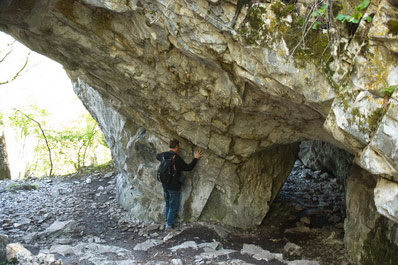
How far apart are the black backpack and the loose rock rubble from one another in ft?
4.00

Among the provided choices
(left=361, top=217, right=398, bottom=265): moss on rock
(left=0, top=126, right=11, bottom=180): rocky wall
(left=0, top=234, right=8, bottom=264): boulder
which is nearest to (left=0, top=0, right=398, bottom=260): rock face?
(left=361, top=217, right=398, bottom=265): moss on rock

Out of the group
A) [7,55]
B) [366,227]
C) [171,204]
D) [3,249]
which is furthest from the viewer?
[7,55]

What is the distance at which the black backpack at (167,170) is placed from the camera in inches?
308

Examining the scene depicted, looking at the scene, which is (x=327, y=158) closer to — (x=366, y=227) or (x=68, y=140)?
(x=366, y=227)

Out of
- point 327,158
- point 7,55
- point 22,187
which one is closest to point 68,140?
point 7,55

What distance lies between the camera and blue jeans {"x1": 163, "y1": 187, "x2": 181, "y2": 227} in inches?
318

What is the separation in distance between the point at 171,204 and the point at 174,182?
1.81 ft

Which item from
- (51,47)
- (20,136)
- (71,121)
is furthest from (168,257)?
(71,121)

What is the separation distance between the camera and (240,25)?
5.01 m

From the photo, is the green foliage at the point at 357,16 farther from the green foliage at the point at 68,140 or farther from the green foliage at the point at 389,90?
the green foliage at the point at 68,140

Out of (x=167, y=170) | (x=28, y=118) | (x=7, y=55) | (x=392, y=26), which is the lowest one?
(x=167, y=170)

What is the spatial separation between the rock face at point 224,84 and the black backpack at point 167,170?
59 cm

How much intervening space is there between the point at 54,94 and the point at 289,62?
2313cm

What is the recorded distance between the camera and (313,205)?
10062 millimetres
